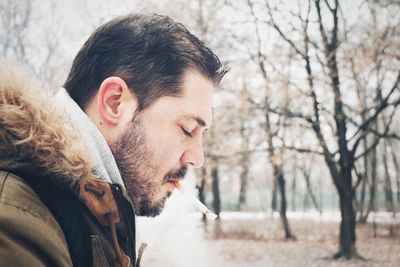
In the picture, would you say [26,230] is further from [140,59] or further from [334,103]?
[334,103]

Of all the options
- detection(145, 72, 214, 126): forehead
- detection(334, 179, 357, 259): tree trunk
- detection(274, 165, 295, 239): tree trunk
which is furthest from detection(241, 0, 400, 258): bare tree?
detection(145, 72, 214, 126): forehead

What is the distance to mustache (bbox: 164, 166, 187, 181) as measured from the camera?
1.06 meters

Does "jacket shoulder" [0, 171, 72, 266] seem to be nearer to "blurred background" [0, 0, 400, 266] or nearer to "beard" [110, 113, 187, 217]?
"beard" [110, 113, 187, 217]

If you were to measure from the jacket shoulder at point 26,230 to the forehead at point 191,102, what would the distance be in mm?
461

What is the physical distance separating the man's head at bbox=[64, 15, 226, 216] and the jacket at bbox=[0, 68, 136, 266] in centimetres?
20

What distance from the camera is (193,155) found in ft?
3.59

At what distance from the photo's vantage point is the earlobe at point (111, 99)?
0.97 meters

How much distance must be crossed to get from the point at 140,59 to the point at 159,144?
0.22 meters

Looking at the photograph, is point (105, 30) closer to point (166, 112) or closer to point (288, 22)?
point (166, 112)

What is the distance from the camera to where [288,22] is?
27.9 ft

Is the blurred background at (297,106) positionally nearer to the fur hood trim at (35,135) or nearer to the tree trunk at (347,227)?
the tree trunk at (347,227)

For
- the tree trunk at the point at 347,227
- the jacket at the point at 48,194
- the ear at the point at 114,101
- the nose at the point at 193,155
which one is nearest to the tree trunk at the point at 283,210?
the tree trunk at the point at 347,227

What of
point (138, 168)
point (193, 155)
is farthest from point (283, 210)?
point (138, 168)

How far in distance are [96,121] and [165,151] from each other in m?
0.18
